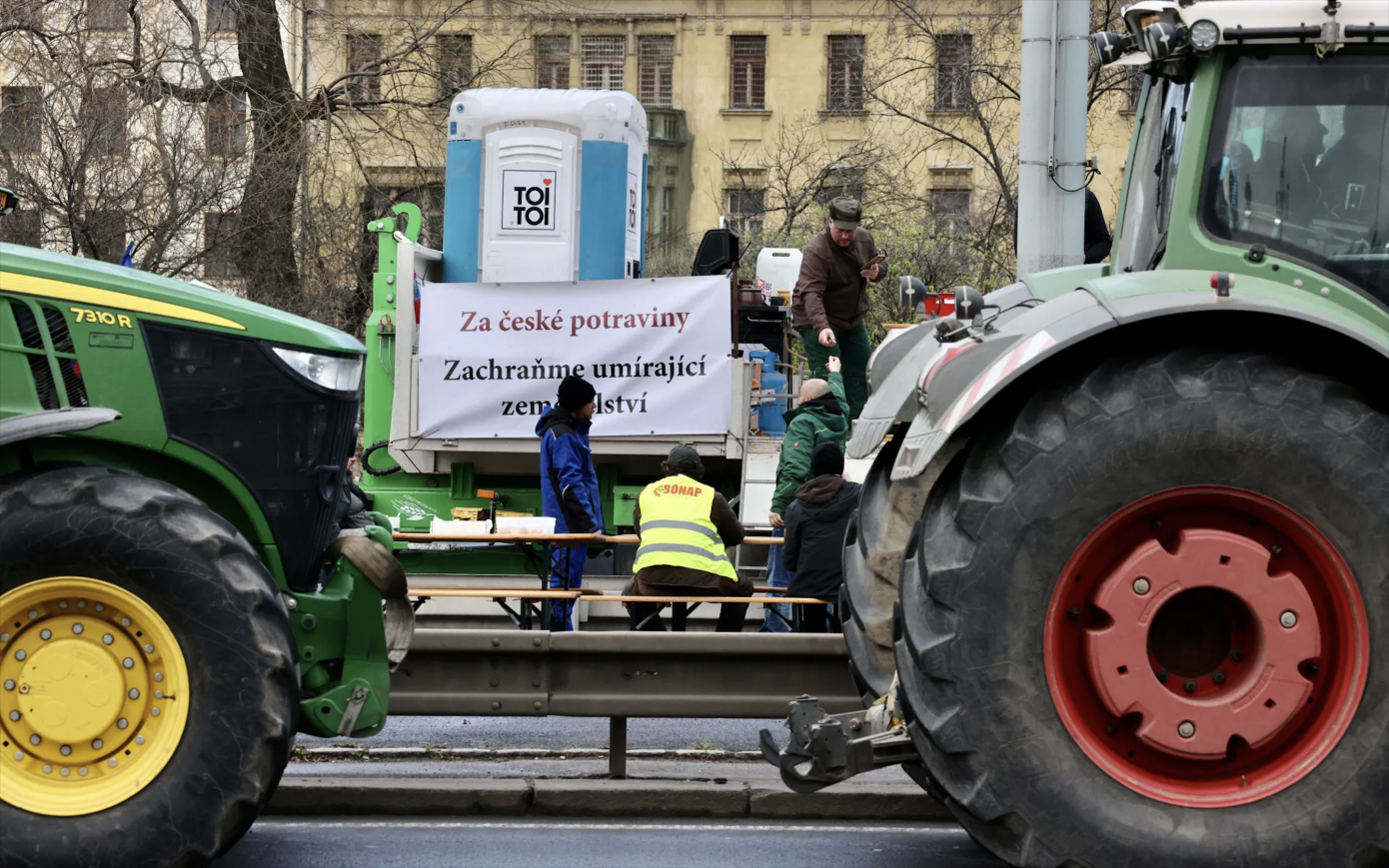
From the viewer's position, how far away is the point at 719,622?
10828 mm

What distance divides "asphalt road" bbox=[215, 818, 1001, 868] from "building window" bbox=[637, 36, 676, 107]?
4408 centimetres

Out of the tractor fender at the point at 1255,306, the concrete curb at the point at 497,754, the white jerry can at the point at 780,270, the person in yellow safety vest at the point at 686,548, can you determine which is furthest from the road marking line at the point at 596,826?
the white jerry can at the point at 780,270

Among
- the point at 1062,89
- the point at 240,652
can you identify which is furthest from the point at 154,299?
the point at 1062,89

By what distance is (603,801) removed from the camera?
7.30 metres

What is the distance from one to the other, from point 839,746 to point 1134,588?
37.3 inches

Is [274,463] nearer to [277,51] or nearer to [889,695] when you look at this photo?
[889,695]

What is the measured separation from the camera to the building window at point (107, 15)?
20406 mm

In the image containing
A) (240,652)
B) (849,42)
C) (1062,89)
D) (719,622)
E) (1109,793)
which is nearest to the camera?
(1109,793)

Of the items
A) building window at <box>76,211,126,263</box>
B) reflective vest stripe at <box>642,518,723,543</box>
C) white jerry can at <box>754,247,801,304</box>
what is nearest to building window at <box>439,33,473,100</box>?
white jerry can at <box>754,247,801,304</box>

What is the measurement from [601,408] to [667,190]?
35.9 meters

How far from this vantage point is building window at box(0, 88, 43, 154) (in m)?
19.0

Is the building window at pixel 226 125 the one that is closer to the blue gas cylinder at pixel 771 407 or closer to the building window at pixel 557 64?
the blue gas cylinder at pixel 771 407

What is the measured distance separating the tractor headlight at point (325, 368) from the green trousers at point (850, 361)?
22.0 ft

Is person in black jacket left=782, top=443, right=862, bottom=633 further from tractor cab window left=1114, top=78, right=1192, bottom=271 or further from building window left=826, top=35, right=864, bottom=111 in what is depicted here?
building window left=826, top=35, right=864, bottom=111
